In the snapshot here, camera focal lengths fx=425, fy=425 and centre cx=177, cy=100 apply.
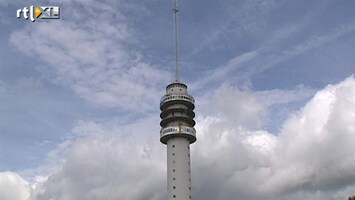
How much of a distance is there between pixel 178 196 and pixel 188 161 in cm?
1076

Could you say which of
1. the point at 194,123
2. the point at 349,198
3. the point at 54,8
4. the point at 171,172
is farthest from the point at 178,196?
the point at 54,8

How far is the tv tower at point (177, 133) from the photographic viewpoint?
116 metres

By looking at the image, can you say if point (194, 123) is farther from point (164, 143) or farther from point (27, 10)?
point (27, 10)

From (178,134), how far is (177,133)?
0.52 metres

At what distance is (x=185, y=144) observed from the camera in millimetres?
122312

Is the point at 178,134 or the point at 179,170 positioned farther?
the point at 178,134

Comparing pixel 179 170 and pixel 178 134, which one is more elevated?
pixel 178 134

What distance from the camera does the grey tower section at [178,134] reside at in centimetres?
11600

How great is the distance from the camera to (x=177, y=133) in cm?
12031

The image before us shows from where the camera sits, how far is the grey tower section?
116000mm

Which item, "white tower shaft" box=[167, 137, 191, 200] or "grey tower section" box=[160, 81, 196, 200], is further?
"grey tower section" box=[160, 81, 196, 200]

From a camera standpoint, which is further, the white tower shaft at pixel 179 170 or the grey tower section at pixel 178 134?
the grey tower section at pixel 178 134

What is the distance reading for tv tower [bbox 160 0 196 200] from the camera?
381 ft

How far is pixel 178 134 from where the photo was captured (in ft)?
396
